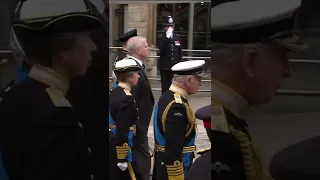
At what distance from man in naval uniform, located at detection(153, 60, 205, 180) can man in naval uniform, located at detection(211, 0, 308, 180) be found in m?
2.03

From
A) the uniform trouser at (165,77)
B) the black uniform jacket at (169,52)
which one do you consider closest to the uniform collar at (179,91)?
the uniform trouser at (165,77)

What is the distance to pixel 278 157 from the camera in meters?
1.13

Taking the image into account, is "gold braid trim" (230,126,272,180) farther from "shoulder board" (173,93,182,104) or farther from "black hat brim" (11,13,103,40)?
"shoulder board" (173,93,182,104)

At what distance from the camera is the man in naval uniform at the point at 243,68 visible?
1107mm

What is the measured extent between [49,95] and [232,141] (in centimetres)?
49

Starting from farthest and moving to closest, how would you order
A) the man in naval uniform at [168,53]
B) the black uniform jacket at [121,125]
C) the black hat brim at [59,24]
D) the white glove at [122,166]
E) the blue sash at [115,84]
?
the man in naval uniform at [168,53]
the blue sash at [115,84]
the white glove at [122,166]
the black uniform jacket at [121,125]
the black hat brim at [59,24]

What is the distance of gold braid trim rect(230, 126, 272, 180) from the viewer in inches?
45.4

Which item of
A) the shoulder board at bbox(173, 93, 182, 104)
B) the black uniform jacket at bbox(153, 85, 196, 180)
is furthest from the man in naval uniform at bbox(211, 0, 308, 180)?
the shoulder board at bbox(173, 93, 182, 104)

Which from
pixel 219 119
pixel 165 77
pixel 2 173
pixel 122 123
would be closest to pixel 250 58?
pixel 219 119

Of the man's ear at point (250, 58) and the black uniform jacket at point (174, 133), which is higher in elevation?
the man's ear at point (250, 58)

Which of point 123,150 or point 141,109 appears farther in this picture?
point 141,109

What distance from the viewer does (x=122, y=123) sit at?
3.65 meters

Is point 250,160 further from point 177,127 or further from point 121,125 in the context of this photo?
point 121,125

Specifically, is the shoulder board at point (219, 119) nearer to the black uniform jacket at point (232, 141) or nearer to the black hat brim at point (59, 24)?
the black uniform jacket at point (232, 141)
